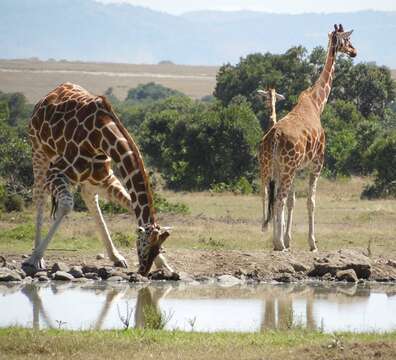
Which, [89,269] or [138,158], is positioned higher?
[138,158]

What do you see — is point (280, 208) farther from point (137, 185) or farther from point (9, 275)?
point (9, 275)

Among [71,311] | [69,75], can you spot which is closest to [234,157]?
[71,311]

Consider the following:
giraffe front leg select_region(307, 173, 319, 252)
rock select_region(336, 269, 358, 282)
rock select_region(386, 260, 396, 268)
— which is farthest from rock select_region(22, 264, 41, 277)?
rock select_region(386, 260, 396, 268)

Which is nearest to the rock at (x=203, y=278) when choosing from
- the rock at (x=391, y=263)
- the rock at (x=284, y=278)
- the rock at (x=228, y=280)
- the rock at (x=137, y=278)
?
the rock at (x=228, y=280)

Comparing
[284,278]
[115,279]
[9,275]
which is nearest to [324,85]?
[284,278]

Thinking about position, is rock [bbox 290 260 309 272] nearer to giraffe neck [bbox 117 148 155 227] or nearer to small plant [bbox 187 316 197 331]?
giraffe neck [bbox 117 148 155 227]

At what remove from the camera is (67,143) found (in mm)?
18938

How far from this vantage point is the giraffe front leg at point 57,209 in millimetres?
18422

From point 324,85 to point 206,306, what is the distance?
8783 millimetres

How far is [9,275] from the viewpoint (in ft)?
59.3

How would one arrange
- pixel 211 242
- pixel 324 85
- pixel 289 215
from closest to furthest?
pixel 289 215
pixel 211 242
pixel 324 85

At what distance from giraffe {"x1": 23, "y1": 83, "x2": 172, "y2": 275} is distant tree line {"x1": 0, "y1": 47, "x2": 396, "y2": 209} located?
335 inches

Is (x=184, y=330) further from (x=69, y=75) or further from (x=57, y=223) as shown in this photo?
(x=69, y=75)

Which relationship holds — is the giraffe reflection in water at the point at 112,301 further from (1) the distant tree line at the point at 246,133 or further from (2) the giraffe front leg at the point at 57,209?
(1) the distant tree line at the point at 246,133
